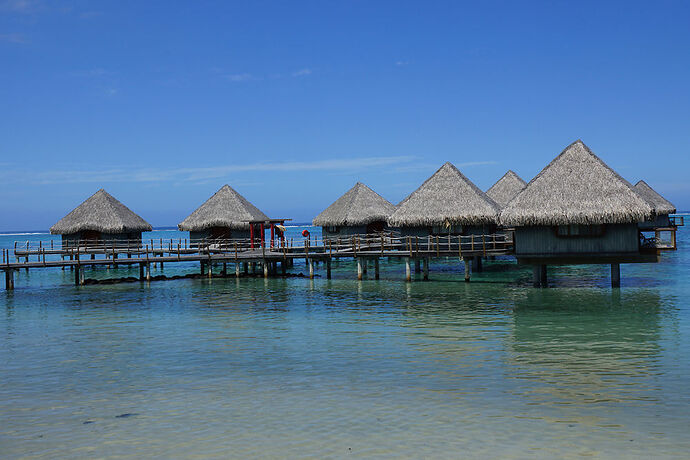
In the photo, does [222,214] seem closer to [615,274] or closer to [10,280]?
[10,280]

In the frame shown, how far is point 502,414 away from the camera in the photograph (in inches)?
412

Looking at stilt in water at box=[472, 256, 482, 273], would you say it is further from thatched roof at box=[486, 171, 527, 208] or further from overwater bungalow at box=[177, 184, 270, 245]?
overwater bungalow at box=[177, 184, 270, 245]

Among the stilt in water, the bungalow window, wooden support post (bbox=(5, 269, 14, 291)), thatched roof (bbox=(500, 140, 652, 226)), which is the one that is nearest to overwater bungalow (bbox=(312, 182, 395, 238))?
the stilt in water

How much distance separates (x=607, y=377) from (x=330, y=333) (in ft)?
25.5

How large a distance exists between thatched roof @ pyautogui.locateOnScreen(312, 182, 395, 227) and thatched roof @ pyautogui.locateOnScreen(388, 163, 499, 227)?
8642mm

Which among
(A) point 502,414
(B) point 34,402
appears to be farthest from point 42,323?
(A) point 502,414

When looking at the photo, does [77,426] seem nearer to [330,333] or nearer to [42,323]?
[330,333]

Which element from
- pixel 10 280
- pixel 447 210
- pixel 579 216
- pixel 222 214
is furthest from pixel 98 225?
pixel 579 216

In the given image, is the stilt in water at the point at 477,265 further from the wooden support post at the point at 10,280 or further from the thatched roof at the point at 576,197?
the wooden support post at the point at 10,280

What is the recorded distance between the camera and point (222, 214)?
142 ft

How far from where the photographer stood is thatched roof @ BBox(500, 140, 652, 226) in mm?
24781

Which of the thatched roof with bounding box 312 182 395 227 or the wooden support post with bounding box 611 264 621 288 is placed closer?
the wooden support post with bounding box 611 264 621 288

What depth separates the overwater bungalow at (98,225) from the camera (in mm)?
43438

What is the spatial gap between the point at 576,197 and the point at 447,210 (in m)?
6.93
